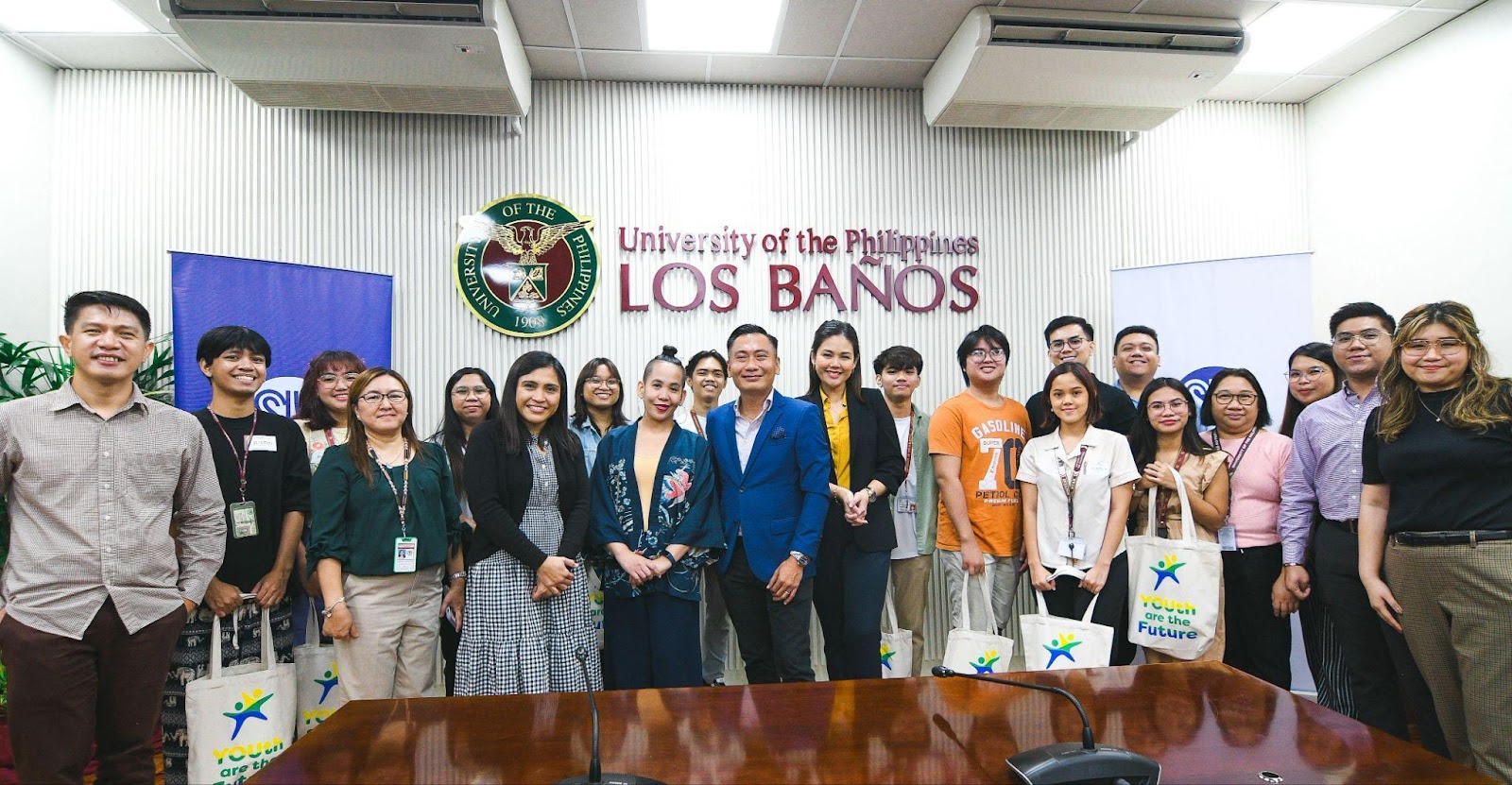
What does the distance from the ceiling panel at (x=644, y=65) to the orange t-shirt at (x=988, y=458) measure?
2.58m

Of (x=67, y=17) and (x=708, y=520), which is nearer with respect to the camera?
(x=708, y=520)

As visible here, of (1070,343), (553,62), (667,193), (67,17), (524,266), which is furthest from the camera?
(667,193)

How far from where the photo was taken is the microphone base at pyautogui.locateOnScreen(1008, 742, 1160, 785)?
117cm

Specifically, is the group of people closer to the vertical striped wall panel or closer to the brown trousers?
the brown trousers

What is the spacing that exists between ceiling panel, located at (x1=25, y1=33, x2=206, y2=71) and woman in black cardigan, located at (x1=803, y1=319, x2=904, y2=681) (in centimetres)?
395

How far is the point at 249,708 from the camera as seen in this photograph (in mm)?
2395

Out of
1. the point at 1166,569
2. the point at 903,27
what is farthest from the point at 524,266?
the point at 1166,569

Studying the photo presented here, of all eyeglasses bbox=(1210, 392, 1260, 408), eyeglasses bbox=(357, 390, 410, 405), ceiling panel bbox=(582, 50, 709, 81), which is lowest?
eyeglasses bbox=(1210, 392, 1260, 408)

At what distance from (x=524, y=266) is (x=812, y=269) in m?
1.69

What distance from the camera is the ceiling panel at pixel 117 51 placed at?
13.9 feet

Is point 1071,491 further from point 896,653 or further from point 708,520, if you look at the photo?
point 708,520

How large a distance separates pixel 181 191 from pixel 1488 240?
274 inches

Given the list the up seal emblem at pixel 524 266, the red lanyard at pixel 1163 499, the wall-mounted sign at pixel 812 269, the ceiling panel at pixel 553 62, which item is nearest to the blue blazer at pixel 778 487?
the red lanyard at pixel 1163 499

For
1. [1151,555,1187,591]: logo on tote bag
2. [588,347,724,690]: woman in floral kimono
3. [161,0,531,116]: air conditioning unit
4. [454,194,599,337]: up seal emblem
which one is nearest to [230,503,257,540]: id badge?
[588,347,724,690]: woman in floral kimono
